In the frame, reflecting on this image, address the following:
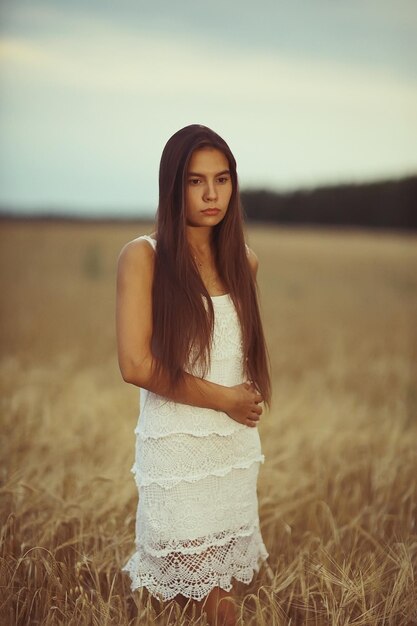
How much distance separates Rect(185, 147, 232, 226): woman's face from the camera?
80.2 inches

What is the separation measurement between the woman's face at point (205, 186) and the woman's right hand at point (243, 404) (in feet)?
1.60

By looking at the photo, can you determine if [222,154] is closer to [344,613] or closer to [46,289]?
[344,613]

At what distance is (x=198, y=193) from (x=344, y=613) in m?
1.41

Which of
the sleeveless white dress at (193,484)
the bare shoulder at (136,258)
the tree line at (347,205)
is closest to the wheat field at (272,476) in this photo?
the sleeveless white dress at (193,484)

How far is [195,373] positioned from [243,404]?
0.16 metres

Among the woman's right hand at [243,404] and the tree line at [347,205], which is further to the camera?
the tree line at [347,205]

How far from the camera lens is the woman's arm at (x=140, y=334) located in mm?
2002

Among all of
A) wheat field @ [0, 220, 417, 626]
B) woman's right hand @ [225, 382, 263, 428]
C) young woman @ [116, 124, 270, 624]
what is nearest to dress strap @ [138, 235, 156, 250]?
young woman @ [116, 124, 270, 624]

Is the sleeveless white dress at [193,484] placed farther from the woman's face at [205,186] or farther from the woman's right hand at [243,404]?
the woman's face at [205,186]

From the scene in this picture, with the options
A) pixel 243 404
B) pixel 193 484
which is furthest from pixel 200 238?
pixel 193 484

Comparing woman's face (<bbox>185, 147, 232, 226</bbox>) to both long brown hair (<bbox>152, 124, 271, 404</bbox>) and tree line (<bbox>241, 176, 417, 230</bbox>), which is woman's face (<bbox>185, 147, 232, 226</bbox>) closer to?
long brown hair (<bbox>152, 124, 271, 404</bbox>)

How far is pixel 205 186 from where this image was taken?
2.05 meters

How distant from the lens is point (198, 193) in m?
2.05

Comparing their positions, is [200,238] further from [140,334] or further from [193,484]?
[193,484]
